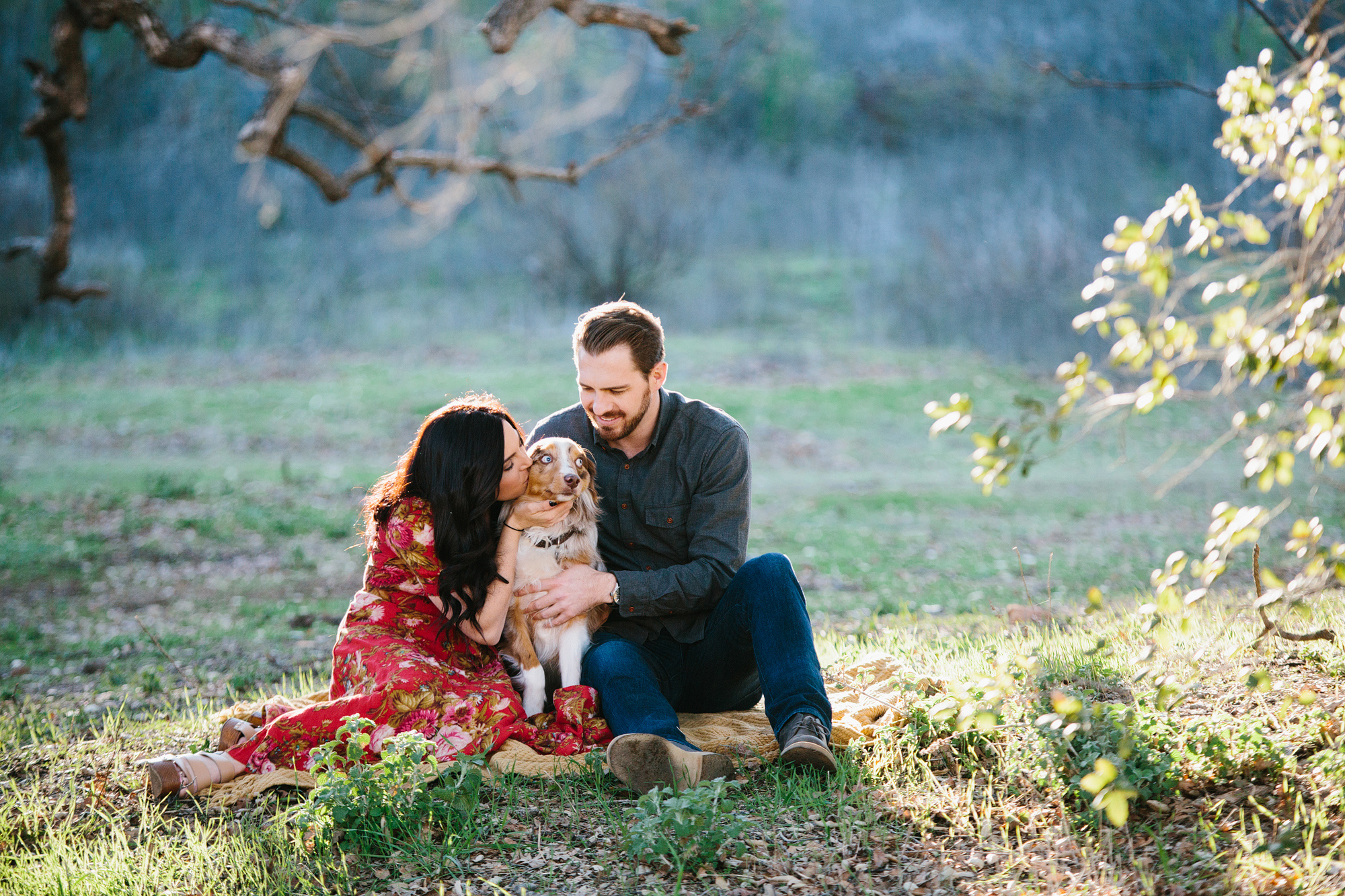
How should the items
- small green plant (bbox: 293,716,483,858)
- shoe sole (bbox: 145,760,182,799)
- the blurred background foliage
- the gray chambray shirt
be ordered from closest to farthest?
small green plant (bbox: 293,716,483,858), shoe sole (bbox: 145,760,182,799), the gray chambray shirt, the blurred background foliage

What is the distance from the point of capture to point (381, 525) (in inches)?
158

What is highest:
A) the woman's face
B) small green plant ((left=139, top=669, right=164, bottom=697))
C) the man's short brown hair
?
the man's short brown hair

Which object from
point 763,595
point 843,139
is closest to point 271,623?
point 763,595

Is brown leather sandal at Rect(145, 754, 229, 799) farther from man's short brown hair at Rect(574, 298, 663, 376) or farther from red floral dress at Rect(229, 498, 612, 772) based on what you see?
man's short brown hair at Rect(574, 298, 663, 376)

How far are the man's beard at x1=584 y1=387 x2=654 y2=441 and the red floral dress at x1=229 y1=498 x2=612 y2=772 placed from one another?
791 mm

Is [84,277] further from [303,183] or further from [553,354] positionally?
[553,354]

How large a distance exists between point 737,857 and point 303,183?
85.0 ft

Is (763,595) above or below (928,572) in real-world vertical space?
above

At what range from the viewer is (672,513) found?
4.34 m

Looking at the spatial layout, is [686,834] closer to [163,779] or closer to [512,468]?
[512,468]

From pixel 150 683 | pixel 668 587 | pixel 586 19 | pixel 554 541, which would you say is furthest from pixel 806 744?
pixel 586 19

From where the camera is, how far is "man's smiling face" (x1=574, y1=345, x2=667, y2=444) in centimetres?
415

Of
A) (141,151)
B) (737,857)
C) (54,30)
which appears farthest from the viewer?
(141,151)

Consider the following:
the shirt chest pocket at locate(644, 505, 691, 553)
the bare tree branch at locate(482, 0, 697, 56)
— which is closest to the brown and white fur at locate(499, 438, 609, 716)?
the shirt chest pocket at locate(644, 505, 691, 553)
